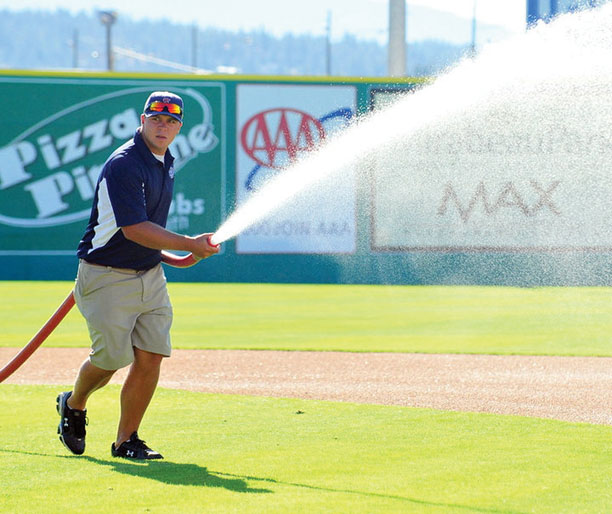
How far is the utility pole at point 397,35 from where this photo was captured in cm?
2462

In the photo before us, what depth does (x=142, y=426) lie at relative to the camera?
7.04 metres

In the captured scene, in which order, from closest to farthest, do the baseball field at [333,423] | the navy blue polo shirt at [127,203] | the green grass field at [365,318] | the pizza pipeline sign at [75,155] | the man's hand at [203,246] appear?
the baseball field at [333,423] → the man's hand at [203,246] → the navy blue polo shirt at [127,203] → the green grass field at [365,318] → the pizza pipeline sign at [75,155]

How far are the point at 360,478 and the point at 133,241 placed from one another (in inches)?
63.9

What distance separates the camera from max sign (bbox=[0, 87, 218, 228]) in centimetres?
2050

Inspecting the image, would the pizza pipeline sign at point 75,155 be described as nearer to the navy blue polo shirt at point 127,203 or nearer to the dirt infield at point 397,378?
the dirt infield at point 397,378

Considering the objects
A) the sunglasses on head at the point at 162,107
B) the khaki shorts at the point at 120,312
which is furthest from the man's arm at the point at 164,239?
the sunglasses on head at the point at 162,107

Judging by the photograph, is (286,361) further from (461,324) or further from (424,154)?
(424,154)

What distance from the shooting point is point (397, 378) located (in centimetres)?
944

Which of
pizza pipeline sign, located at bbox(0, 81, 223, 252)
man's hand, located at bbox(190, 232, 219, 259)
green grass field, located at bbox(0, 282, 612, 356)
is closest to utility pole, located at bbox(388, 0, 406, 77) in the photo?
pizza pipeline sign, located at bbox(0, 81, 223, 252)

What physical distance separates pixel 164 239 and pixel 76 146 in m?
15.4

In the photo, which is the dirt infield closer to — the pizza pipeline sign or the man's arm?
the man's arm

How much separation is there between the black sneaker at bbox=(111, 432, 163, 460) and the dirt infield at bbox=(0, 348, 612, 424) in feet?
8.01

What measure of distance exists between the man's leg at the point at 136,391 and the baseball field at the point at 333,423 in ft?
0.60

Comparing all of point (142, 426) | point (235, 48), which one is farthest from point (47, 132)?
point (235, 48)
